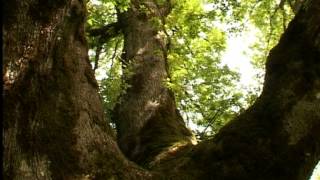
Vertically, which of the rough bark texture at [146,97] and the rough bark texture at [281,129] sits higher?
the rough bark texture at [146,97]

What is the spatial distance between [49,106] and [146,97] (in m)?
3.25

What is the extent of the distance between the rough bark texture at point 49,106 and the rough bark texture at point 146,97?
1.51 m

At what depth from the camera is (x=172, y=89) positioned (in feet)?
22.3

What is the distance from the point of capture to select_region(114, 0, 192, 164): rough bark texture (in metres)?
5.91

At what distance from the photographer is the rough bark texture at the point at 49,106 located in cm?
325

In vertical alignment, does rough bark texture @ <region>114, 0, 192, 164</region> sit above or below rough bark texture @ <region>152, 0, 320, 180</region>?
above

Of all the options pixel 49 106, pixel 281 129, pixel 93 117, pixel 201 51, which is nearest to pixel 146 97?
pixel 93 117

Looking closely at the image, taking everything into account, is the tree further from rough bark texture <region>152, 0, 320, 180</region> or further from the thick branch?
the thick branch

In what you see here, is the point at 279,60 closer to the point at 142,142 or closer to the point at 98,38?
the point at 142,142

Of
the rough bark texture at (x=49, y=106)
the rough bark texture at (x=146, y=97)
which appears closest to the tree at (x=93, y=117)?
the rough bark texture at (x=49, y=106)

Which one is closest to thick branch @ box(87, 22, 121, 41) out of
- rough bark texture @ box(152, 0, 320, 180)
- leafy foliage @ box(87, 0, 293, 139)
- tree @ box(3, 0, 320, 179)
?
leafy foliage @ box(87, 0, 293, 139)

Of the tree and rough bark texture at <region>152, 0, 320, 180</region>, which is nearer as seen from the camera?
the tree

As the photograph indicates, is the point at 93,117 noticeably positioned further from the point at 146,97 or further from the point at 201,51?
Answer: the point at 201,51

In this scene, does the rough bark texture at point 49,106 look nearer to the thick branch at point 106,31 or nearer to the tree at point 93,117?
the tree at point 93,117
